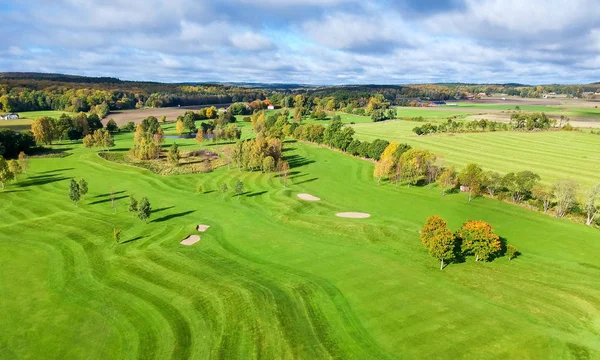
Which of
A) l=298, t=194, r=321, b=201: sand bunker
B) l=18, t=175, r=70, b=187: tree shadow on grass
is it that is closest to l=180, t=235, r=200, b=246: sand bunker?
l=298, t=194, r=321, b=201: sand bunker

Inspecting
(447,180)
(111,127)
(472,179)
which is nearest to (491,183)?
(472,179)

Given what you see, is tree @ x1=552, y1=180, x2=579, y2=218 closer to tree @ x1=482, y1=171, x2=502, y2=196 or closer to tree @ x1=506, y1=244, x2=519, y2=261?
tree @ x1=482, y1=171, x2=502, y2=196

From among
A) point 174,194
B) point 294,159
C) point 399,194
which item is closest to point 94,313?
point 174,194

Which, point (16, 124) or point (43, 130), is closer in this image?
point (43, 130)

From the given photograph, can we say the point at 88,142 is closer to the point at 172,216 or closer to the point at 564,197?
the point at 172,216

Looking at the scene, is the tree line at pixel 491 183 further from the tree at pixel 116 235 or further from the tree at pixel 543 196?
the tree at pixel 116 235

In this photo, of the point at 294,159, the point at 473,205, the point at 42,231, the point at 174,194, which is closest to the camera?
the point at 42,231

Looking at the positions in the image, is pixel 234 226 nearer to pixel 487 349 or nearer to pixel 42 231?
pixel 42 231
